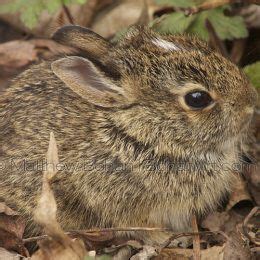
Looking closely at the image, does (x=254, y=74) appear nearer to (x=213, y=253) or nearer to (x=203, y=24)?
(x=203, y=24)

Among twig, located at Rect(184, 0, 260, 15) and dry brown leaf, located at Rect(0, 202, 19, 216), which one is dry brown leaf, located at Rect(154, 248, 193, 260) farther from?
twig, located at Rect(184, 0, 260, 15)

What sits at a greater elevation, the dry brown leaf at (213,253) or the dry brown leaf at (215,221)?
the dry brown leaf at (213,253)

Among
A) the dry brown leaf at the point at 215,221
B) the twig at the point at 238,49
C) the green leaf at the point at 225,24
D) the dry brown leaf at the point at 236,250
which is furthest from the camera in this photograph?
the twig at the point at 238,49

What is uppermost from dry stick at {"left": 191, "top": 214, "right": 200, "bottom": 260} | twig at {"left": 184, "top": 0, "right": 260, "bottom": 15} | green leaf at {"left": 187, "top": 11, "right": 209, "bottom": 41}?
twig at {"left": 184, "top": 0, "right": 260, "bottom": 15}

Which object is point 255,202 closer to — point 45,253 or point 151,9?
point 45,253

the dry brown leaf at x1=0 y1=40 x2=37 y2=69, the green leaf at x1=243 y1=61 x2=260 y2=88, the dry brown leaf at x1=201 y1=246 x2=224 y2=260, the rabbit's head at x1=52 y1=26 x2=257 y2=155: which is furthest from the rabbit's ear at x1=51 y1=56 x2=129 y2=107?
the dry brown leaf at x1=0 y1=40 x2=37 y2=69

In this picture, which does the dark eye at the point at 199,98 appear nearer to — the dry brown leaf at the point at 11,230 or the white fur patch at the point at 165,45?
the white fur patch at the point at 165,45

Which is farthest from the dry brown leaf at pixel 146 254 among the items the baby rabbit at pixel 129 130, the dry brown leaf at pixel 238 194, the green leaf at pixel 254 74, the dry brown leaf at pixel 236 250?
the green leaf at pixel 254 74
